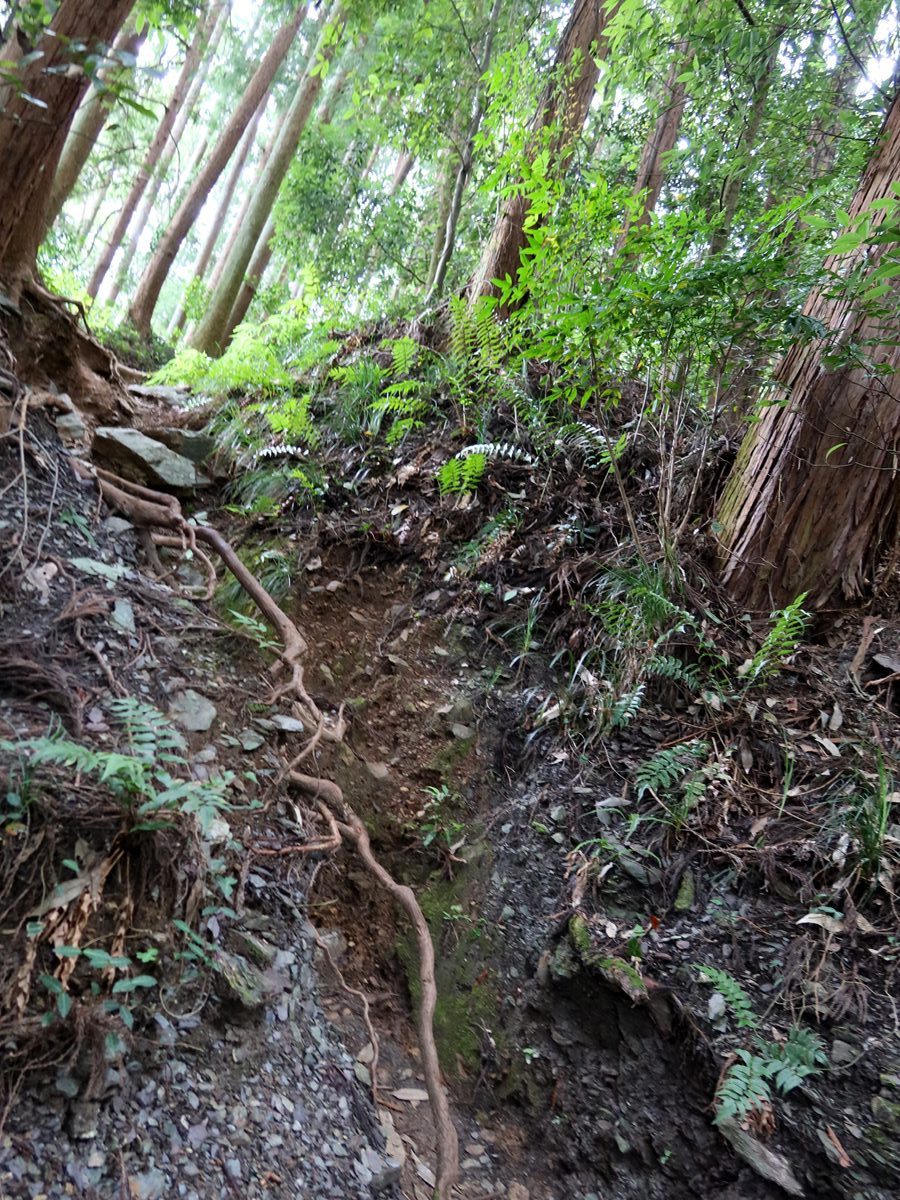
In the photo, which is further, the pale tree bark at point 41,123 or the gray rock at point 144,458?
the gray rock at point 144,458

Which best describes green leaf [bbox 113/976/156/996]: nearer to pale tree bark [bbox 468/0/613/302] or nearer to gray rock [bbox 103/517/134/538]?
gray rock [bbox 103/517/134/538]

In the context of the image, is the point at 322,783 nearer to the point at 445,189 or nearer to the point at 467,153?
the point at 467,153

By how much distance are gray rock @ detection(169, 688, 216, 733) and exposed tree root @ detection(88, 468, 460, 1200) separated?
35cm

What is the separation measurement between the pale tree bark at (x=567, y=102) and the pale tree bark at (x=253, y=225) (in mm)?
4883

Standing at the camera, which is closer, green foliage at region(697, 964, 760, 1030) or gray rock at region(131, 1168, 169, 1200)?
gray rock at region(131, 1168, 169, 1200)

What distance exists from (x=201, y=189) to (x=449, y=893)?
443 inches

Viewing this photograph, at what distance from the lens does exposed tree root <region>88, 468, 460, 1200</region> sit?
90.2 inches

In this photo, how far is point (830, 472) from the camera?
3643 mm

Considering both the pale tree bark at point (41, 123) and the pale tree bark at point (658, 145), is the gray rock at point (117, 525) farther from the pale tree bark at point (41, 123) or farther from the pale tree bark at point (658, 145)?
the pale tree bark at point (658, 145)

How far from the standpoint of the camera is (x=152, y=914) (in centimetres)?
223

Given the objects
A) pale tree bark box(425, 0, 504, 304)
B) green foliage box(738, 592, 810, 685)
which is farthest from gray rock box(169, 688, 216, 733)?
pale tree bark box(425, 0, 504, 304)

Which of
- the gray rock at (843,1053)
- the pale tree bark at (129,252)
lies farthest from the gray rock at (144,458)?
the pale tree bark at (129,252)

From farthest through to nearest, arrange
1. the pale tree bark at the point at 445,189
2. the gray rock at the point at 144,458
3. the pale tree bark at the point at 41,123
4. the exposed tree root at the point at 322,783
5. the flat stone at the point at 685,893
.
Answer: the pale tree bark at the point at 445,189, the gray rock at the point at 144,458, the pale tree bark at the point at 41,123, the flat stone at the point at 685,893, the exposed tree root at the point at 322,783

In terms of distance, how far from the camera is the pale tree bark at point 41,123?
3.40 m
